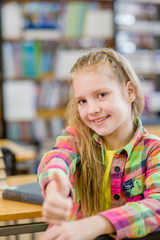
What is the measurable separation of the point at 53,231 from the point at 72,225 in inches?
2.3

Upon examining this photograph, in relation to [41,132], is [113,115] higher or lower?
higher

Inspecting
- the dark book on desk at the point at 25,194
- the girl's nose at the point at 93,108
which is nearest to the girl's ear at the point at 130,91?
the girl's nose at the point at 93,108

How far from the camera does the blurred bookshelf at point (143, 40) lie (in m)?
4.66

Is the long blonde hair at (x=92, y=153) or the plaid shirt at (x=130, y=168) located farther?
the long blonde hair at (x=92, y=153)

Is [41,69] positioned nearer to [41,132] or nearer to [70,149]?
[41,132]

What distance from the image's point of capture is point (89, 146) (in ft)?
4.21

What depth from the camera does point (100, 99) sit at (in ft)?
4.04

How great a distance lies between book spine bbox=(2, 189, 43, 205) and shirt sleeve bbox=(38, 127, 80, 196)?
7.8 inches

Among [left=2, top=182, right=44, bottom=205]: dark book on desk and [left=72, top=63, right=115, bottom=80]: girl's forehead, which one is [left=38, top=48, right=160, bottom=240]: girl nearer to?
[left=72, top=63, right=115, bottom=80]: girl's forehead

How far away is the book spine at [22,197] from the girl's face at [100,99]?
314 mm

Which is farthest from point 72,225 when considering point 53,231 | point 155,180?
point 155,180

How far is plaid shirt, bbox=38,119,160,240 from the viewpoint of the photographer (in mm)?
1094

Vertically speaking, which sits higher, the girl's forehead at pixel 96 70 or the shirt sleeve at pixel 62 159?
the girl's forehead at pixel 96 70

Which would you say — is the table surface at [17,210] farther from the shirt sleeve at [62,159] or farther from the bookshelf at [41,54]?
the bookshelf at [41,54]
